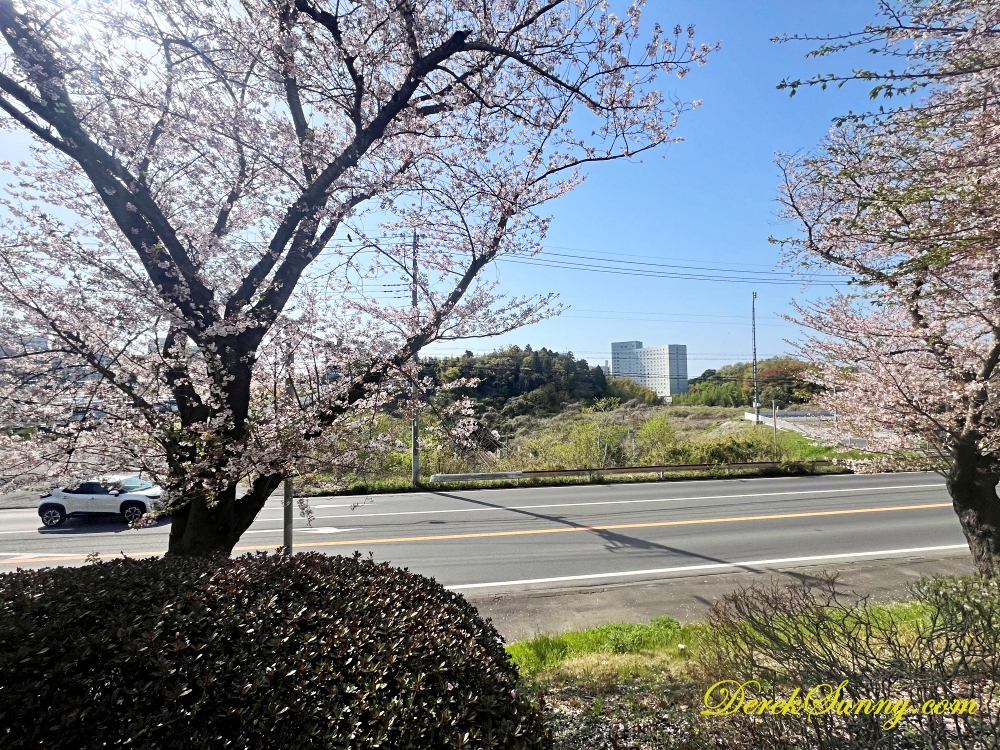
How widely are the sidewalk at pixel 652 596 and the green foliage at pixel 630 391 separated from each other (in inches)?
973

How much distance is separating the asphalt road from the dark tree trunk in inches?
101

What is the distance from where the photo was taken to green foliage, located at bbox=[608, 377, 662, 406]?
3360 centimetres

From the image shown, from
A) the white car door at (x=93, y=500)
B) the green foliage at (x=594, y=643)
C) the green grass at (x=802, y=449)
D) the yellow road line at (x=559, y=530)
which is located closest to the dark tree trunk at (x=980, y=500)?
the green foliage at (x=594, y=643)

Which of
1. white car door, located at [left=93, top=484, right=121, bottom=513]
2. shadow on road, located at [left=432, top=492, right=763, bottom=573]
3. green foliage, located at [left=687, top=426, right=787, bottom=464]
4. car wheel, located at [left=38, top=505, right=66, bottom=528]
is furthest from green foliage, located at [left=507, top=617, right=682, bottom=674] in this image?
green foliage, located at [left=687, top=426, right=787, bottom=464]

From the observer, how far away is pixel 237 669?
1.77m

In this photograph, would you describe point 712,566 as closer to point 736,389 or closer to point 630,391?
point 630,391

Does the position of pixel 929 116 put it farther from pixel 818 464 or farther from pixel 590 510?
pixel 818 464

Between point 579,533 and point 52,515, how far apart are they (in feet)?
40.5

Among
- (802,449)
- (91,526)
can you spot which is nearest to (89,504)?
(91,526)

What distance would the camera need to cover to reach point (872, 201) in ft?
10.7

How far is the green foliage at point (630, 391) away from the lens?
3360 centimetres

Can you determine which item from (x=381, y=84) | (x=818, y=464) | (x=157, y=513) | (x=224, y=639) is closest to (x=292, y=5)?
(x=381, y=84)

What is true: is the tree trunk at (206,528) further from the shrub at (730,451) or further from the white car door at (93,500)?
the shrub at (730,451)

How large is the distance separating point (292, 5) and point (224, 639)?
4043mm
